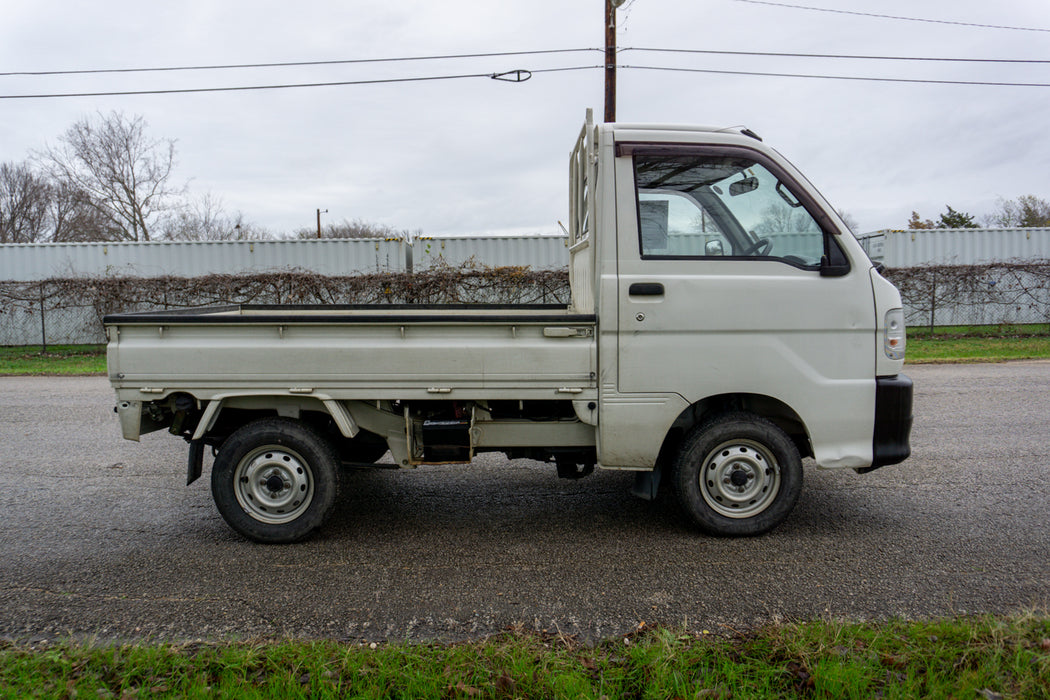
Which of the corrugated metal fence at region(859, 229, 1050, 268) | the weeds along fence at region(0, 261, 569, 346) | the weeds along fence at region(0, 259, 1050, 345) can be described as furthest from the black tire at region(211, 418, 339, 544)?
the corrugated metal fence at region(859, 229, 1050, 268)

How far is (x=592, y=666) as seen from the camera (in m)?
2.89

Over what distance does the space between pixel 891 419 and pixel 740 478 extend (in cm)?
95

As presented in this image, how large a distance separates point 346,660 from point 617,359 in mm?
2182

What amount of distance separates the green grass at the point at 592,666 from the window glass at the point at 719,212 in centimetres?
214

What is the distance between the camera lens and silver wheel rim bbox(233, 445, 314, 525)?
4332mm

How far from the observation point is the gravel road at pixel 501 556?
3420 mm

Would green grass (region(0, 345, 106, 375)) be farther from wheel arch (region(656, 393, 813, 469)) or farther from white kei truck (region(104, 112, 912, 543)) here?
wheel arch (region(656, 393, 813, 469))

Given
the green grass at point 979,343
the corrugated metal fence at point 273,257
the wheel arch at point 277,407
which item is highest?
the corrugated metal fence at point 273,257

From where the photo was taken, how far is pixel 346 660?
2896 mm

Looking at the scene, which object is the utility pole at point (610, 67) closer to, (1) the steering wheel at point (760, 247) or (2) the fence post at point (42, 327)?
(1) the steering wheel at point (760, 247)

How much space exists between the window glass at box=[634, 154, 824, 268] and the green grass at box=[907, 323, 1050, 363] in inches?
398

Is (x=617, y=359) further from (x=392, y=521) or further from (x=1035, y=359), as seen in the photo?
(x=1035, y=359)

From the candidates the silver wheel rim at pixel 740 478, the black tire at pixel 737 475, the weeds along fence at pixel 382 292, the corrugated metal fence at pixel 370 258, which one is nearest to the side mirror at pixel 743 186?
the black tire at pixel 737 475

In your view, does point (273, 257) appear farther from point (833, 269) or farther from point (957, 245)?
point (957, 245)
